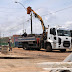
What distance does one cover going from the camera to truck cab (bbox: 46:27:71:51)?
16.3 m

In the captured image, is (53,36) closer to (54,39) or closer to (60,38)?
(54,39)

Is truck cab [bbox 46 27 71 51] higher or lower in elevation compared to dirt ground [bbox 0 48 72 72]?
higher

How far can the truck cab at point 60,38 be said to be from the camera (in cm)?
1630

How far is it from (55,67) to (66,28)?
13.6 m

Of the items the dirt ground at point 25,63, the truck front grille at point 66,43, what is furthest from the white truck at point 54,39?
the dirt ground at point 25,63

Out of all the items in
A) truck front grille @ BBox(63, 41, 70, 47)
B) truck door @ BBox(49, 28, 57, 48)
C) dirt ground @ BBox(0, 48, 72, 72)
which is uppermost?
truck door @ BBox(49, 28, 57, 48)

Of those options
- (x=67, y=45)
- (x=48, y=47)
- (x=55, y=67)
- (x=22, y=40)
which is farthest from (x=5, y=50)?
(x=55, y=67)

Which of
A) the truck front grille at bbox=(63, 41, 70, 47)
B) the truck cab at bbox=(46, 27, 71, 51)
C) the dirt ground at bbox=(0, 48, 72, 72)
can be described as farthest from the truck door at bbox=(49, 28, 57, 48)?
the dirt ground at bbox=(0, 48, 72, 72)

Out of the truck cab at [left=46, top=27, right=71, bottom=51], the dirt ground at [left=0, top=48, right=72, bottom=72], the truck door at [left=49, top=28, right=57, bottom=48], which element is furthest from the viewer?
the truck door at [left=49, top=28, right=57, bottom=48]

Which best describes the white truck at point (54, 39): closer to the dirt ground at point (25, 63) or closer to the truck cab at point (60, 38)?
the truck cab at point (60, 38)

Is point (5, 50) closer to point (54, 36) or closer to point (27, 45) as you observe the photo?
point (54, 36)

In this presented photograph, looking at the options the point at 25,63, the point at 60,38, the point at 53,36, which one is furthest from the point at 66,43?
the point at 25,63

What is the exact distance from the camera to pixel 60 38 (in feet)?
53.4

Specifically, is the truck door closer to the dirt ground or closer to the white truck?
the white truck
